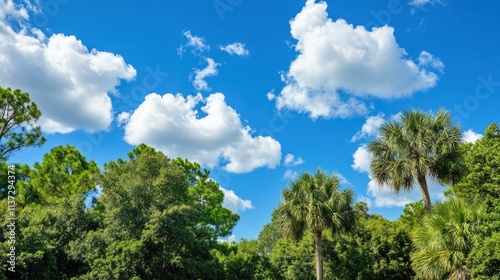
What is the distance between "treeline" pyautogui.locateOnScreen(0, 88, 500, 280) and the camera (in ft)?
46.3

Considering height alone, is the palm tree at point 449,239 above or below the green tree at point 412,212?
below

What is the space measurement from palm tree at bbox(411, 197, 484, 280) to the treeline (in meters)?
0.03

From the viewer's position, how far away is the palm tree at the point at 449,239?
13.3 metres

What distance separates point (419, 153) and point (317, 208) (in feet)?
18.3

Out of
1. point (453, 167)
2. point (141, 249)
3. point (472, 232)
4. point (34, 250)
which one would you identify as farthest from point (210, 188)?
point (472, 232)

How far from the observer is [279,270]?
26.0 m

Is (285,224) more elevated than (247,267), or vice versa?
(285,224)

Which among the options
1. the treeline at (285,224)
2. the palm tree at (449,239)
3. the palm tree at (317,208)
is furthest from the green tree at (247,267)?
the palm tree at (449,239)

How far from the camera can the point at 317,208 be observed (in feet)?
67.1

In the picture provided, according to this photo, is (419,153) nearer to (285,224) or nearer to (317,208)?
(317,208)

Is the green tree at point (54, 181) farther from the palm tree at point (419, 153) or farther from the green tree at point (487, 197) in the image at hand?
the green tree at point (487, 197)

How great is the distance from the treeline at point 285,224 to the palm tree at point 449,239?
3cm

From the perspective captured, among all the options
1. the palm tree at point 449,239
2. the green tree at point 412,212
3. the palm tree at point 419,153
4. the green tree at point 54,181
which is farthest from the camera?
the green tree at point 412,212

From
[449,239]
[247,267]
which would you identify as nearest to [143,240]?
[247,267]
